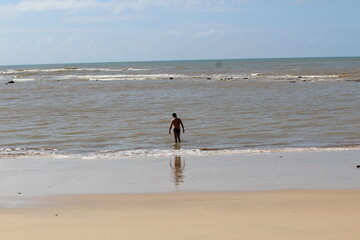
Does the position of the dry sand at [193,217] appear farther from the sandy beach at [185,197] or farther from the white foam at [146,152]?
the white foam at [146,152]

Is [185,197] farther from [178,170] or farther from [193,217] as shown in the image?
[178,170]

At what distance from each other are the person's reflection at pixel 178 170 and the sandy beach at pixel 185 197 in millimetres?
22

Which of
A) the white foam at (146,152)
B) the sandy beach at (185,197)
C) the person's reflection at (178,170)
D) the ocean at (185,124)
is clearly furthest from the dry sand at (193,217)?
the ocean at (185,124)

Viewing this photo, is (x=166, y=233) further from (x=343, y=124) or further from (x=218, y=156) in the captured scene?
(x=343, y=124)

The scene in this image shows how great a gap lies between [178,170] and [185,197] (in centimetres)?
297

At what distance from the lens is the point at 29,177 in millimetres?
11891

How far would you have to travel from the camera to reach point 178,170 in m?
12.5

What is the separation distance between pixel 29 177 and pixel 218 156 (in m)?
5.24

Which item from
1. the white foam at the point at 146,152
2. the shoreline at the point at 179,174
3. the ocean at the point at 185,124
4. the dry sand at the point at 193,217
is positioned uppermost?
the ocean at the point at 185,124

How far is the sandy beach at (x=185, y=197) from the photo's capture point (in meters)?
7.34

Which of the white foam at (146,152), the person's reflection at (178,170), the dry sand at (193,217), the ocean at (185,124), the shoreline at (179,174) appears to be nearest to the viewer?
the dry sand at (193,217)

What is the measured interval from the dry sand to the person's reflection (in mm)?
1423

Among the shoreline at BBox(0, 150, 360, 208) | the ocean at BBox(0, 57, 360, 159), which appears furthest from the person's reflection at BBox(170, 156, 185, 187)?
the ocean at BBox(0, 57, 360, 159)

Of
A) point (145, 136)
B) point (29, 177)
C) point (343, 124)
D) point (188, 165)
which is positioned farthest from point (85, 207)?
point (343, 124)
